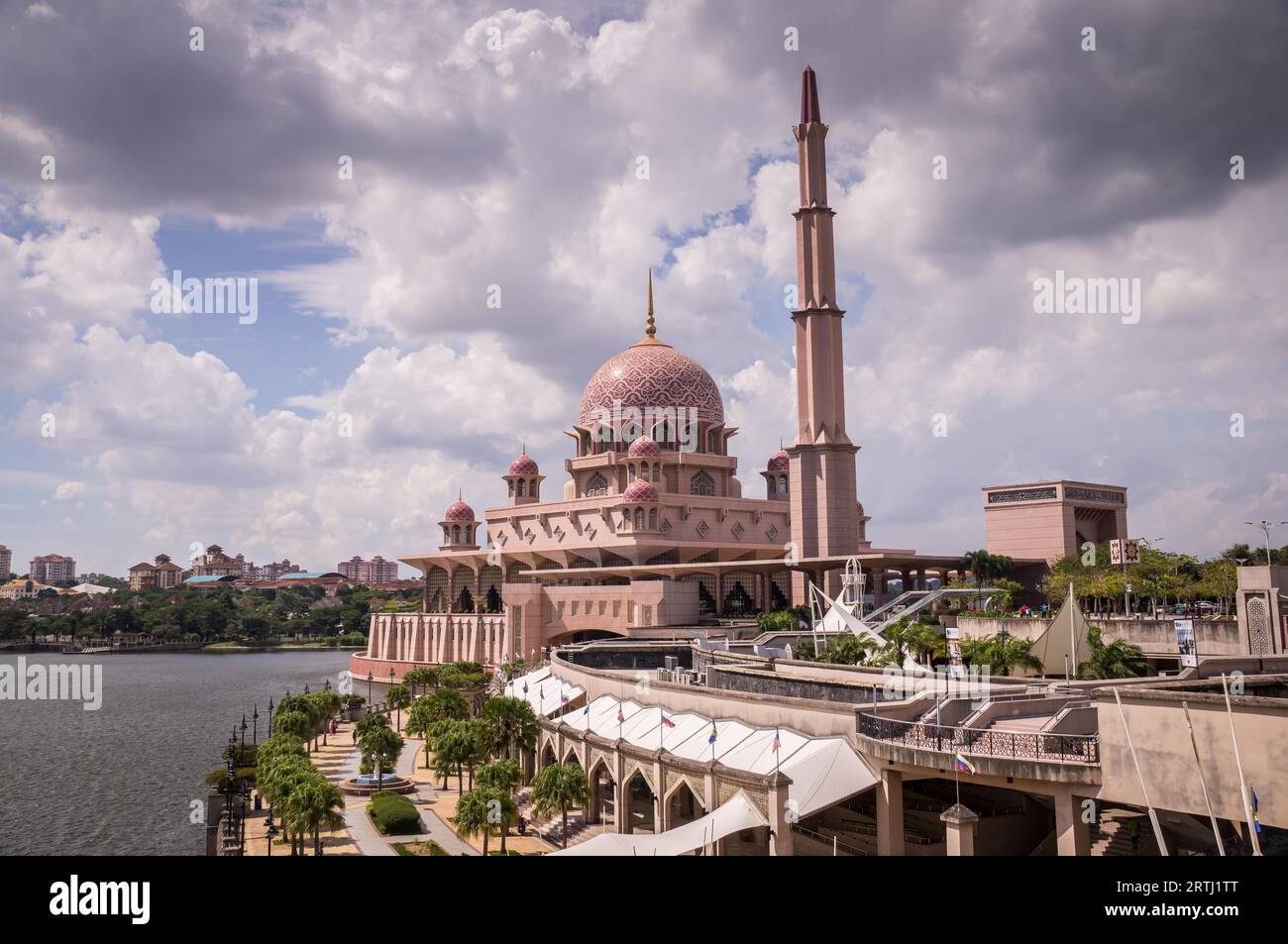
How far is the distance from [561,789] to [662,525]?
136 ft

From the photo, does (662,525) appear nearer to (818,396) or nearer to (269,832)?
(818,396)

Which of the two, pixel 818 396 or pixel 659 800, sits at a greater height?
pixel 818 396

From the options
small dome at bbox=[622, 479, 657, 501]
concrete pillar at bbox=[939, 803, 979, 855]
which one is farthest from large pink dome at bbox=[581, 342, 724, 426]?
concrete pillar at bbox=[939, 803, 979, 855]

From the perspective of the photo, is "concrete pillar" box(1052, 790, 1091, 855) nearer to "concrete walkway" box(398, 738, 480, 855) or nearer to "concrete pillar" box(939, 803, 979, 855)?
"concrete pillar" box(939, 803, 979, 855)

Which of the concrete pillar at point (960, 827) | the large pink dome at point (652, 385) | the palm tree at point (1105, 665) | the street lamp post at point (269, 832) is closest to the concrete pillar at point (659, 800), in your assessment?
the concrete pillar at point (960, 827)

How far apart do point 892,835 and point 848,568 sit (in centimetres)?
2799

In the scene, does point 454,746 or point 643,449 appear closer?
point 454,746

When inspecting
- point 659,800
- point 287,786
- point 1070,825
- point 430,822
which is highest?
point 1070,825

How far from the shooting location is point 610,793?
3222 cm

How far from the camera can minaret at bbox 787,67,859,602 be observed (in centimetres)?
5850

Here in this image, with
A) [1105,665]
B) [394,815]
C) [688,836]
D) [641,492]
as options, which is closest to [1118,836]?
[1105,665]

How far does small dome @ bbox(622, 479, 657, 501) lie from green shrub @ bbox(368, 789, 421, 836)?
35651 millimetres

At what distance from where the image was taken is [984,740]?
726 inches

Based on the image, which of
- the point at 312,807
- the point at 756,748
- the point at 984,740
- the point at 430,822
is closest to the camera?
the point at 984,740
